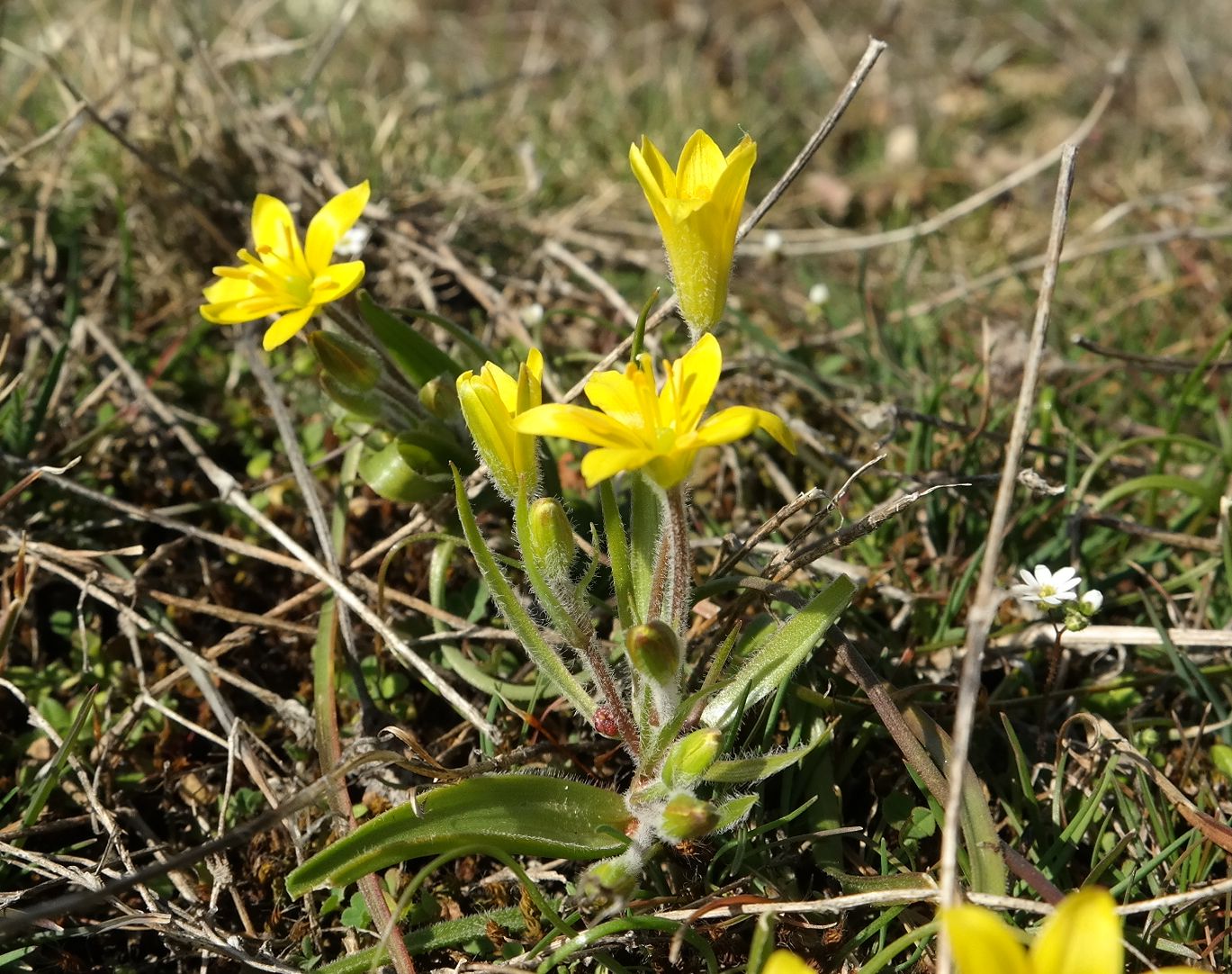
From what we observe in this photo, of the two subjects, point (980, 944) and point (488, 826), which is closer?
point (980, 944)

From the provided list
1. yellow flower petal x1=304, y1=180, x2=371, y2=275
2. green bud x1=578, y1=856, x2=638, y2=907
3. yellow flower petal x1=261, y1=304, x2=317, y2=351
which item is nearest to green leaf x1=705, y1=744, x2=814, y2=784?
green bud x1=578, y1=856, x2=638, y2=907

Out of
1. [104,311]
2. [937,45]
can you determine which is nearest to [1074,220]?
[937,45]

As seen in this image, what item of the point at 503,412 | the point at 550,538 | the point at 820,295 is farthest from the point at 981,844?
the point at 820,295

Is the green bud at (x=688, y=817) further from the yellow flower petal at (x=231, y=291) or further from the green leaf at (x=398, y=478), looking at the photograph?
the yellow flower petal at (x=231, y=291)

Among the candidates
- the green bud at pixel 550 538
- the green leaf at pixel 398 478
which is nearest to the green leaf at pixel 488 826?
the green bud at pixel 550 538

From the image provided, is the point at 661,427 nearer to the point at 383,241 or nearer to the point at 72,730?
the point at 72,730

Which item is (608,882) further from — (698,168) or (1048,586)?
(698,168)
